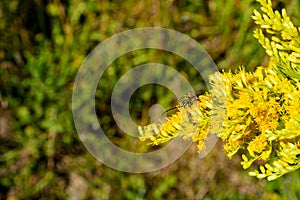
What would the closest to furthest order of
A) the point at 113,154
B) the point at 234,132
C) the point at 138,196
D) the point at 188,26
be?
1. the point at 234,132
2. the point at 138,196
3. the point at 113,154
4. the point at 188,26

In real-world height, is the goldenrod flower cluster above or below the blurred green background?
above

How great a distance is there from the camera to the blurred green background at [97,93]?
2.36 m

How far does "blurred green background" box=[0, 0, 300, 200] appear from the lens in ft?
7.74

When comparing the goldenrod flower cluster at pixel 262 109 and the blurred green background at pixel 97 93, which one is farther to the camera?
the blurred green background at pixel 97 93

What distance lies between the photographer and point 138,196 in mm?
2270

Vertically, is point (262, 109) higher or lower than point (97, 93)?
higher

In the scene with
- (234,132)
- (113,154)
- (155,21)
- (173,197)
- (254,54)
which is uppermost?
(234,132)

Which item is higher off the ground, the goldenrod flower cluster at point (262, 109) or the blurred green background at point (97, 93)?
the goldenrod flower cluster at point (262, 109)

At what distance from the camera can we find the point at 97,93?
251 centimetres

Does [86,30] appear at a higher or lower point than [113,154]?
higher

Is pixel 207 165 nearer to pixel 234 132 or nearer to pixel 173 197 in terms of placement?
pixel 173 197

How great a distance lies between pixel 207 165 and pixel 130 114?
1.31 ft

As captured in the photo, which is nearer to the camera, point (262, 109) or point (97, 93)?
point (262, 109)

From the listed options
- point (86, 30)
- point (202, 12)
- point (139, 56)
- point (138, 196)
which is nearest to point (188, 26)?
point (202, 12)
